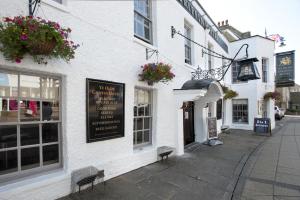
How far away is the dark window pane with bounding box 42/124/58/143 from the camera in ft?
12.6

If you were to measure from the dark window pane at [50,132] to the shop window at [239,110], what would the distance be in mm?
14337

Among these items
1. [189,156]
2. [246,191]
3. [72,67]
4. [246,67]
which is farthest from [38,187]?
[246,67]

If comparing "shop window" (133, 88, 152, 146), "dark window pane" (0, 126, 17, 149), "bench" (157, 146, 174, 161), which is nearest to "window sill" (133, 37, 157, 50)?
"shop window" (133, 88, 152, 146)

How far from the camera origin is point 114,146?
4930 millimetres

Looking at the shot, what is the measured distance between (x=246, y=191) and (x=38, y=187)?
4169 mm

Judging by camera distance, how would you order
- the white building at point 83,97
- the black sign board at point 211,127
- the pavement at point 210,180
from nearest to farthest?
the white building at point 83,97, the pavement at point 210,180, the black sign board at point 211,127

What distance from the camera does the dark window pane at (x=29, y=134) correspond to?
3.54 m

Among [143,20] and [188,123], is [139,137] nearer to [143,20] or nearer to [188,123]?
[143,20]

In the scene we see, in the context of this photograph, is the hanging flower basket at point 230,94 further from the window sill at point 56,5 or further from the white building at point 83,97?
the window sill at point 56,5

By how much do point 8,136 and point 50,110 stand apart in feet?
2.57

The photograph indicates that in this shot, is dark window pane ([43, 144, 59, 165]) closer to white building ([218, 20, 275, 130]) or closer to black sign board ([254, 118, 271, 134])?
black sign board ([254, 118, 271, 134])

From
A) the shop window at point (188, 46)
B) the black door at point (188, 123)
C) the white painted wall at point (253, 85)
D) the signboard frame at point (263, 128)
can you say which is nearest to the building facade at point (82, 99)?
the shop window at point (188, 46)

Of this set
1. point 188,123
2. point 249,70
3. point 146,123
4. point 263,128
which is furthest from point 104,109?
point 263,128

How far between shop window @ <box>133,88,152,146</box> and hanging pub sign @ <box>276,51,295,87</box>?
14.7 metres
